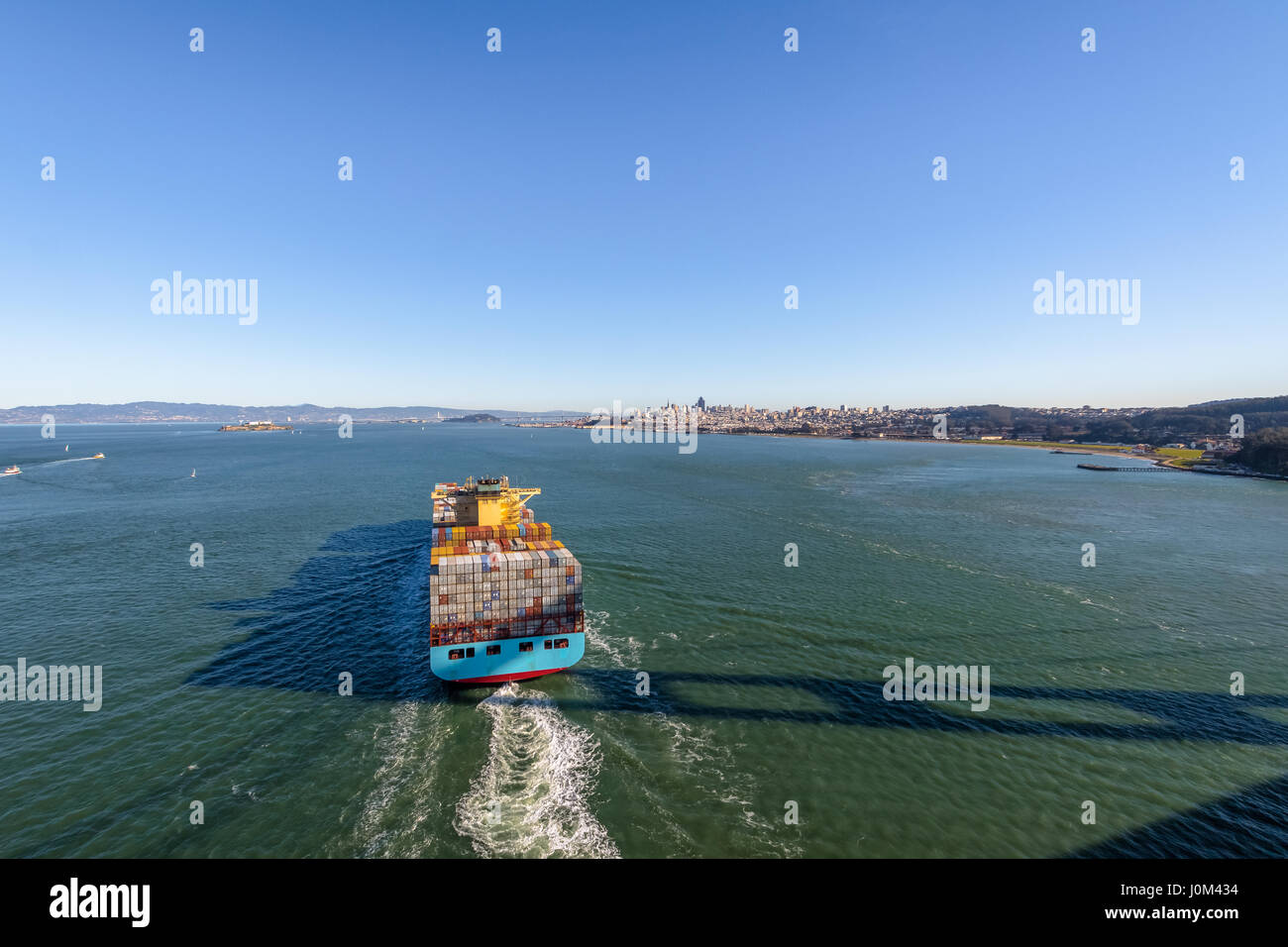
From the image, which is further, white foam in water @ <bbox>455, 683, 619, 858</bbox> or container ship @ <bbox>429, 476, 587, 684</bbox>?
container ship @ <bbox>429, 476, 587, 684</bbox>

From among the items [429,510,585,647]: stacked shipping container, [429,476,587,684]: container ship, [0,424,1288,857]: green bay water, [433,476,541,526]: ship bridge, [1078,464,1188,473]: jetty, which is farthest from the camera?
[1078,464,1188,473]: jetty

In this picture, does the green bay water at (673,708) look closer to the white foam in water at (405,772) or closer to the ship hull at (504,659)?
the white foam in water at (405,772)

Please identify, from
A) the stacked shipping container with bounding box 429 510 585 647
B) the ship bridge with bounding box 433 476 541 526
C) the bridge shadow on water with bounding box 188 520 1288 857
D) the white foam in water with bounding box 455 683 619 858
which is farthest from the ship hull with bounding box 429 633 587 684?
the ship bridge with bounding box 433 476 541 526

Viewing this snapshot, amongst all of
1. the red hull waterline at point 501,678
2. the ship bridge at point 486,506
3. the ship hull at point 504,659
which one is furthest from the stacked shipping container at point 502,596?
the ship bridge at point 486,506

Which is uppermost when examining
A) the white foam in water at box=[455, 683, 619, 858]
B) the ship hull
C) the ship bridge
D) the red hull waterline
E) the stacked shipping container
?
the ship bridge

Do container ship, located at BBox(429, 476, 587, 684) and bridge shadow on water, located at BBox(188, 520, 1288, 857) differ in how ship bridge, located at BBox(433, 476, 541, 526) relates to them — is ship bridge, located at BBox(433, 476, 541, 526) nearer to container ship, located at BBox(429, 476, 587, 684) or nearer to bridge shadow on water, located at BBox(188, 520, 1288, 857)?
A: bridge shadow on water, located at BBox(188, 520, 1288, 857)

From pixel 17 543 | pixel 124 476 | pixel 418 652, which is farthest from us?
pixel 124 476
